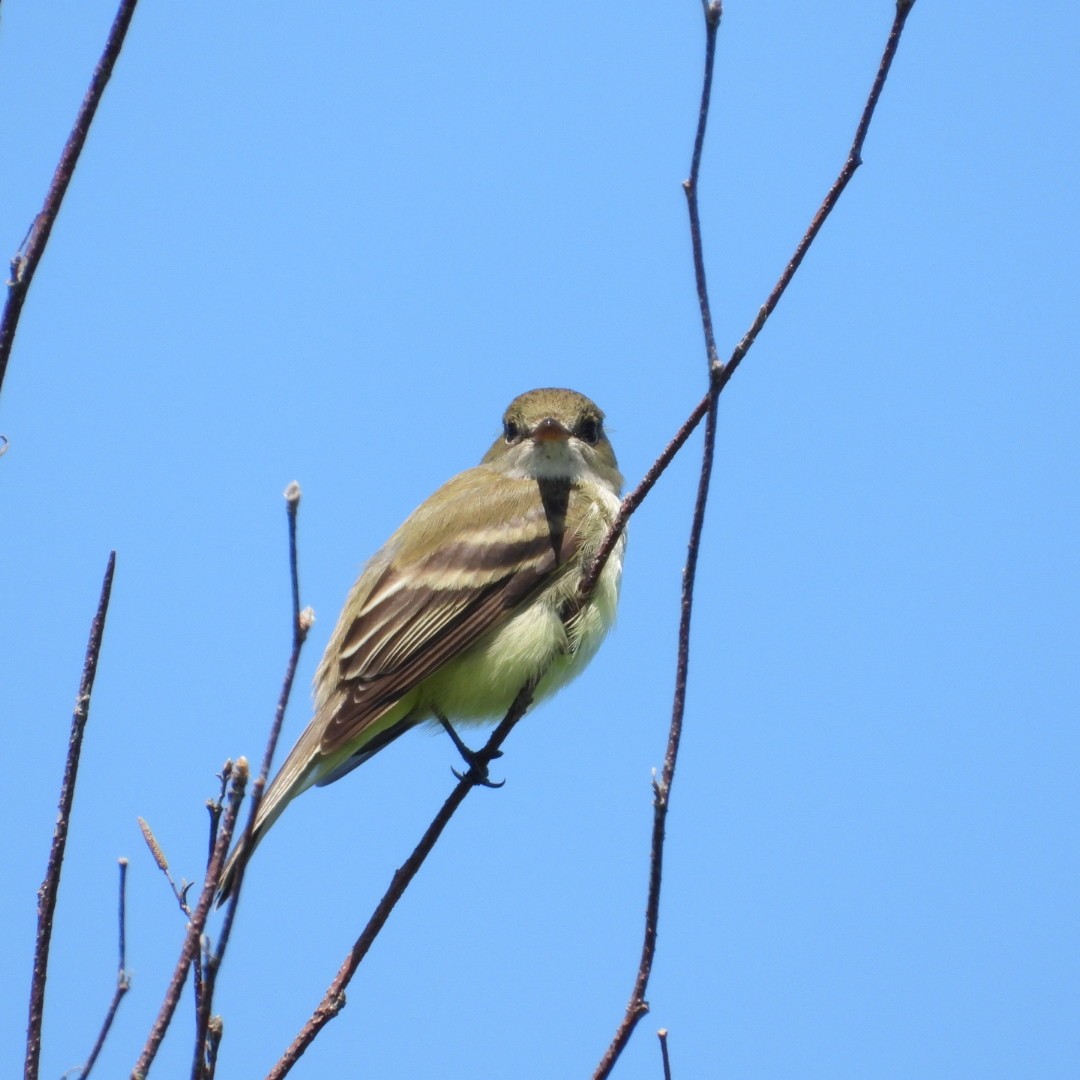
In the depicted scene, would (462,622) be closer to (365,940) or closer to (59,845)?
(365,940)

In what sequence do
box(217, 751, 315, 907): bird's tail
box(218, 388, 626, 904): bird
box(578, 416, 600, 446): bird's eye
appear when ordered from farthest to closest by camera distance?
box(578, 416, 600, 446): bird's eye < box(218, 388, 626, 904): bird < box(217, 751, 315, 907): bird's tail

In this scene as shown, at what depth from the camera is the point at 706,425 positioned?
2822mm

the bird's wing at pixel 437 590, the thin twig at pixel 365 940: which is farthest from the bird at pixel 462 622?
the thin twig at pixel 365 940

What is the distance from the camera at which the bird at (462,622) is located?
541 cm

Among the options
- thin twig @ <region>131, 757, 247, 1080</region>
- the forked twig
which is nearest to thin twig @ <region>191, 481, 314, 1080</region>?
thin twig @ <region>131, 757, 247, 1080</region>

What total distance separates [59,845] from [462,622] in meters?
3.19

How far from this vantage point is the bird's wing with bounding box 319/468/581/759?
5.44 meters

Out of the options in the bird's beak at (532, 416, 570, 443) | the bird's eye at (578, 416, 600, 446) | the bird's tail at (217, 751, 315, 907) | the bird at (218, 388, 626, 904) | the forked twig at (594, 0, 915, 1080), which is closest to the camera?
the forked twig at (594, 0, 915, 1080)

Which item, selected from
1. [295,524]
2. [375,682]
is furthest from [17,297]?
[375,682]

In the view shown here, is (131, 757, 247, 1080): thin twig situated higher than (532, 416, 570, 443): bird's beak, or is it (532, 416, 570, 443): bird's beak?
(532, 416, 570, 443): bird's beak

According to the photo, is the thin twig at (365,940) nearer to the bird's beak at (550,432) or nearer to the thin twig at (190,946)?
the thin twig at (190,946)

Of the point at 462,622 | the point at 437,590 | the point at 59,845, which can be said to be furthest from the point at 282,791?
the point at 59,845

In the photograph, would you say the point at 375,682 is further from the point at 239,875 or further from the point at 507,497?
the point at 239,875

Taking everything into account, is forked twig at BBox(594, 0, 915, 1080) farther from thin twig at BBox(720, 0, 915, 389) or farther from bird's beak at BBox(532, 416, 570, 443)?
bird's beak at BBox(532, 416, 570, 443)
